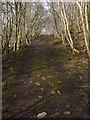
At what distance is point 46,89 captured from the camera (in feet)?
42.2

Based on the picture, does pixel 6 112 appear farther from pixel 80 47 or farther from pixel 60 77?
pixel 80 47

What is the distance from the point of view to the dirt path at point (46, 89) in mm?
10383

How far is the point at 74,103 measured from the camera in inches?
432

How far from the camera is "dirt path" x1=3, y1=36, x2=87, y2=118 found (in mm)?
10383

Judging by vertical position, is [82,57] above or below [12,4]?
below

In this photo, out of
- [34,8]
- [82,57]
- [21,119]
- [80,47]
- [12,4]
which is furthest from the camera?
[34,8]

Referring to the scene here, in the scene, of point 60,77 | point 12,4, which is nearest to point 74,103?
point 60,77

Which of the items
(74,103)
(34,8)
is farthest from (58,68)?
(34,8)

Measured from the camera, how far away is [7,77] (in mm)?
15164

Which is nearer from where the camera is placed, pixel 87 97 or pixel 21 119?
pixel 21 119

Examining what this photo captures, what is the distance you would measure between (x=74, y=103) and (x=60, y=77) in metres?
3.86

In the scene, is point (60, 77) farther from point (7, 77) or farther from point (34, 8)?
point (34, 8)

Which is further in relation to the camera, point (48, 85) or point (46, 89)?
point (48, 85)

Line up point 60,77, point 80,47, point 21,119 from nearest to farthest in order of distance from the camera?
point 21,119 → point 60,77 → point 80,47
